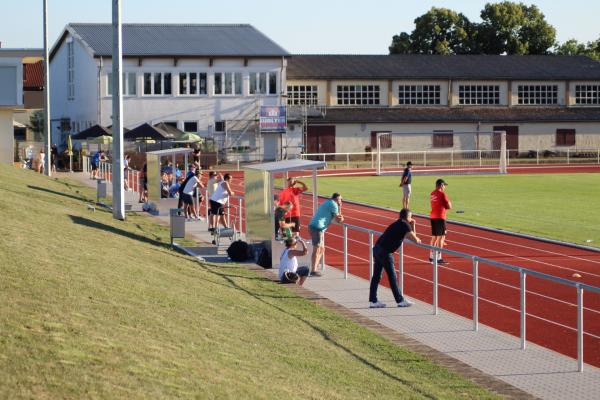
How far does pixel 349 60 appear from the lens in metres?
82.1

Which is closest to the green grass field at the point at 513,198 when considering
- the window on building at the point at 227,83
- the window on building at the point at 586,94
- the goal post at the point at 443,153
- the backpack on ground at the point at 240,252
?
the goal post at the point at 443,153

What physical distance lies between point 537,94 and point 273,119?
2394 centimetres

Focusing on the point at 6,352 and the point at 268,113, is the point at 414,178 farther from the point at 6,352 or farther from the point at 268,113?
the point at 6,352

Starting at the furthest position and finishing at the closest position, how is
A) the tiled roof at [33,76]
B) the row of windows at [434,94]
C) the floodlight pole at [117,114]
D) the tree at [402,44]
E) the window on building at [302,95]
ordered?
the tree at [402,44] < the tiled roof at [33,76] < the row of windows at [434,94] < the window on building at [302,95] < the floodlight pole at [117,114]

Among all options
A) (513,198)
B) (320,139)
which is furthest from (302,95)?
(513,198)

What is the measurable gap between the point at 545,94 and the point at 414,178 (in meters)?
29.6

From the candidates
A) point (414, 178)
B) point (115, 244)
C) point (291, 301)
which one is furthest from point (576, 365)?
point (414, 178)

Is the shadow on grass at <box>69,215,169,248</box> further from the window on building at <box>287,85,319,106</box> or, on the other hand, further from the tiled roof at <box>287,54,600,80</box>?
the tiled roof at <box>287,54,600,80</box>

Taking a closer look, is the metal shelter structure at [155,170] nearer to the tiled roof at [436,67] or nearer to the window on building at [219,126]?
the window on building at [219,126]

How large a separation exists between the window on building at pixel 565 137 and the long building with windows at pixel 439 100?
0.07m

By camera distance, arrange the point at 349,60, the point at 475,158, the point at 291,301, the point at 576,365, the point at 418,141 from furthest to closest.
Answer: the point at 349,60 → the point at 418,141 → the point at 475,158 → the point at 291,301 → the point at 576,365

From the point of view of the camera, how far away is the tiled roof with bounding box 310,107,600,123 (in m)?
75.9

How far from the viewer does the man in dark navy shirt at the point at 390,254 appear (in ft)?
53.4

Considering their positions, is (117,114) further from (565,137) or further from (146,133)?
(565,137)
